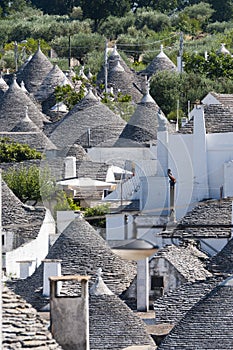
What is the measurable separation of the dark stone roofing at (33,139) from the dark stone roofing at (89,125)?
1.09 feet

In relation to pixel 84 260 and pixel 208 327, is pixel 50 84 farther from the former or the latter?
pixel 208 327

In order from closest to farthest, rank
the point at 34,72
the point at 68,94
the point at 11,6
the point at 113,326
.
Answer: the point at 113,326 → the point at 68,94 → the point at 34,72 → the point at 11,6

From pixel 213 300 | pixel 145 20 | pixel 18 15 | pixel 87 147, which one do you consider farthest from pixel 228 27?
pixel 213 300

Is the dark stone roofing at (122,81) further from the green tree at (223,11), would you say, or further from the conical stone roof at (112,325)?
the conical stone roof at (112,325)

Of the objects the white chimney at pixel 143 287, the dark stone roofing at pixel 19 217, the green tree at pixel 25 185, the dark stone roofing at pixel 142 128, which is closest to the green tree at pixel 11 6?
the dark stone roofing at pixel 142 128

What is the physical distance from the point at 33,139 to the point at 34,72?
2161 cm

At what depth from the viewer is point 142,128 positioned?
65750mm

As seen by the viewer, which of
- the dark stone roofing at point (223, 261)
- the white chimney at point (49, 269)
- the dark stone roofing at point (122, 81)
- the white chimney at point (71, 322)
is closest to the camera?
the white chimney at point (71, 322)

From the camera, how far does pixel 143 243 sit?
2155 cm

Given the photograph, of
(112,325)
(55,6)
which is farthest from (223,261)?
(55,6)

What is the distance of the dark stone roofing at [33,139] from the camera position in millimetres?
68688

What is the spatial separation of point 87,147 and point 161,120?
1412 cm

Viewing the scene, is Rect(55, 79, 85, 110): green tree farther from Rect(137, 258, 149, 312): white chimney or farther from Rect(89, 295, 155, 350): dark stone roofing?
Rect(89, 295, 155, 350): dark stone roofing

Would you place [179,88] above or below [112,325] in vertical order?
above
